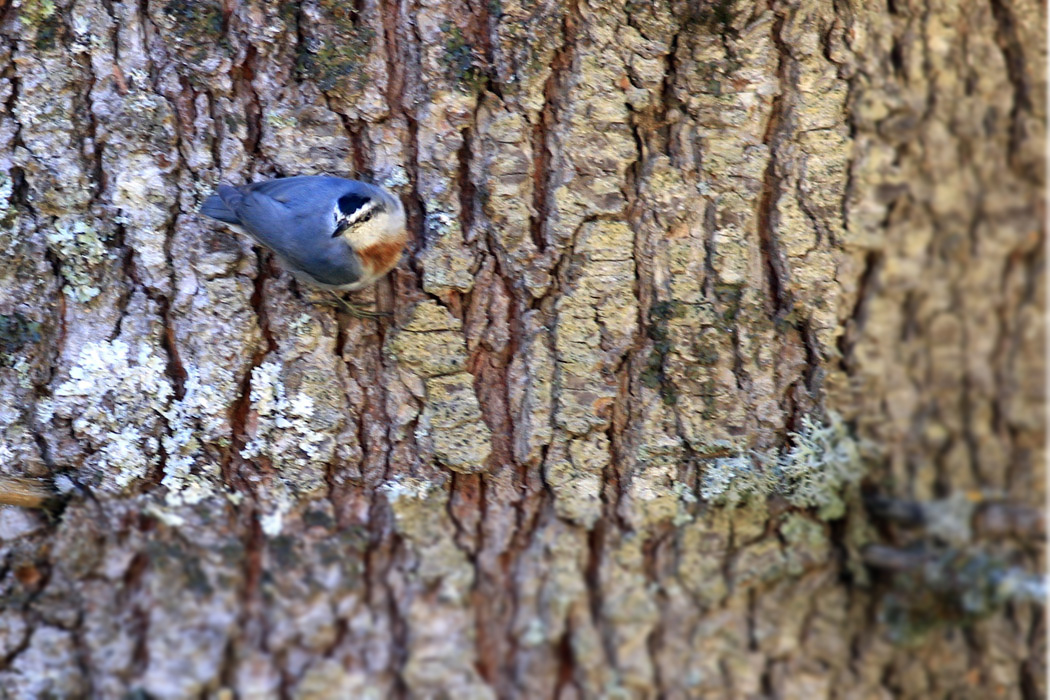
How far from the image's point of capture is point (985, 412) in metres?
2.14

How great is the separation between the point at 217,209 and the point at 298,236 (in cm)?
18

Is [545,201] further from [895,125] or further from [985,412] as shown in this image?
[985,412]

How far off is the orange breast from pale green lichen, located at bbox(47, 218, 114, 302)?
54 centimetres

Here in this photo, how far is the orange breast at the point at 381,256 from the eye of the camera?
198cm

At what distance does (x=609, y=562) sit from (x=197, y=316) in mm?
1010

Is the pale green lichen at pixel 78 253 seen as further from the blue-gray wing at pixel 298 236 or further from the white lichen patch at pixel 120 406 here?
the blue-gray wing at pixel 298 236

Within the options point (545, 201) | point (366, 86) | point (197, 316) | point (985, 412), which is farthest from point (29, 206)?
point (985, 412)

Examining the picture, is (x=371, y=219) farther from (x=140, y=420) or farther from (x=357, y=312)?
(x=140, y=420)

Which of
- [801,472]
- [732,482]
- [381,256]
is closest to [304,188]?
[381,256]

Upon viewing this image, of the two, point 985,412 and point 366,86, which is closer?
point 366,86

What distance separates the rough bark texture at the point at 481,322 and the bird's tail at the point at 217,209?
32mm

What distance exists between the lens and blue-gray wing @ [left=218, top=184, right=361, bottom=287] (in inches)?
76.9

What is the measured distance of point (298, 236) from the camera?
80.4 inches

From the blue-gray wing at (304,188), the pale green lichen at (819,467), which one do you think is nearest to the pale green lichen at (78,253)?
the blue-gray wing at (304,188)
